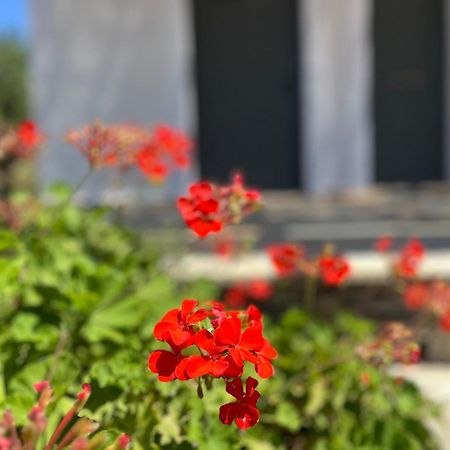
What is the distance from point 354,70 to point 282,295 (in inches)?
145

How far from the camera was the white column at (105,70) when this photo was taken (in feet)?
20.3

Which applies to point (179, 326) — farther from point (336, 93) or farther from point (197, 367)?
point (336, 93)

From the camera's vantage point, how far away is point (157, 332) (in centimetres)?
106

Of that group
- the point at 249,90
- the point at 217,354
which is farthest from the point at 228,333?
the point at 249,90

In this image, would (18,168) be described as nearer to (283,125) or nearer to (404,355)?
(283,125)

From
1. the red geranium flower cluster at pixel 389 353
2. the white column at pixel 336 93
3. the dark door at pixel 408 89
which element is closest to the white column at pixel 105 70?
the white column at pixel 336 93

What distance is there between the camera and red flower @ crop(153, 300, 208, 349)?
3.40 feet

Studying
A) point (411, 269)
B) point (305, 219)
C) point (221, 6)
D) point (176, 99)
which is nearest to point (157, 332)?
point (411, 269)

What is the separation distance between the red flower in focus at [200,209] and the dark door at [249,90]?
5.26 metres

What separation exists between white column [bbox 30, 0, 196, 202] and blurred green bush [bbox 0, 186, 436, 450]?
3.76 meters

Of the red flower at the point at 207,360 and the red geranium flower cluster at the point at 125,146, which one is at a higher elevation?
the red geranium flower cluster at the point at 125,146

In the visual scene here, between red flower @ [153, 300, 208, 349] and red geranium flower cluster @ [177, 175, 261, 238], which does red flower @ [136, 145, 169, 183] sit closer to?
red geranium flower cluster @ [177, 175, 261, 238]

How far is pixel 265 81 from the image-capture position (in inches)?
261

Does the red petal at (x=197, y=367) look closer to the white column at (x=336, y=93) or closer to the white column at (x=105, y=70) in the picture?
the white column at (x=105, y=70)
